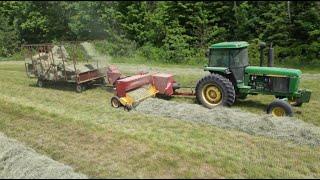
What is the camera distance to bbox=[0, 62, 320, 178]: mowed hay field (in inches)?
299

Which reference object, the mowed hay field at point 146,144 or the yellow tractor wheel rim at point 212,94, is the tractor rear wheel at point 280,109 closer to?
the mowed hay field at point 146,144

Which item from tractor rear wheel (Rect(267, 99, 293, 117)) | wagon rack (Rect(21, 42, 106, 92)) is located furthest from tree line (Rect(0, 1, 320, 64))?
tractor rear wheel (Rect(267, 99, 293, 117))

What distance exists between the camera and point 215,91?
42.4 feet

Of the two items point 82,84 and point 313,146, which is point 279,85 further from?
point 82,84

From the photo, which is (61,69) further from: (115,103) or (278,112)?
(278,112)

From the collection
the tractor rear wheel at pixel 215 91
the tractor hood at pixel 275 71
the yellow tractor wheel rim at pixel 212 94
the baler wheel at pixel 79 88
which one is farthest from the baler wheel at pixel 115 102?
the tractor hood at pixel 275 71

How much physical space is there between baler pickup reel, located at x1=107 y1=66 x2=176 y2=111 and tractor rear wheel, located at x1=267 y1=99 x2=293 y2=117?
11.6 feet

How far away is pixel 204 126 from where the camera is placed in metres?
10.8

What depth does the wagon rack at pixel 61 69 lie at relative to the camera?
16.1m

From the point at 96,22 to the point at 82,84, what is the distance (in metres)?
12.0

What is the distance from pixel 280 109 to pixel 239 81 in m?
1.72

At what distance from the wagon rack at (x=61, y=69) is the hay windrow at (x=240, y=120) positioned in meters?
3.74

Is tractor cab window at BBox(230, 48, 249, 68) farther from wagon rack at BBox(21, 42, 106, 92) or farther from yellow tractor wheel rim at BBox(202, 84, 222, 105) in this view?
wagon rack at BBox(21, 42, 106, 92)

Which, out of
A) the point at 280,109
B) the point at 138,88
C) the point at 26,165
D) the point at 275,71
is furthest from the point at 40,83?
the point at 280,109
